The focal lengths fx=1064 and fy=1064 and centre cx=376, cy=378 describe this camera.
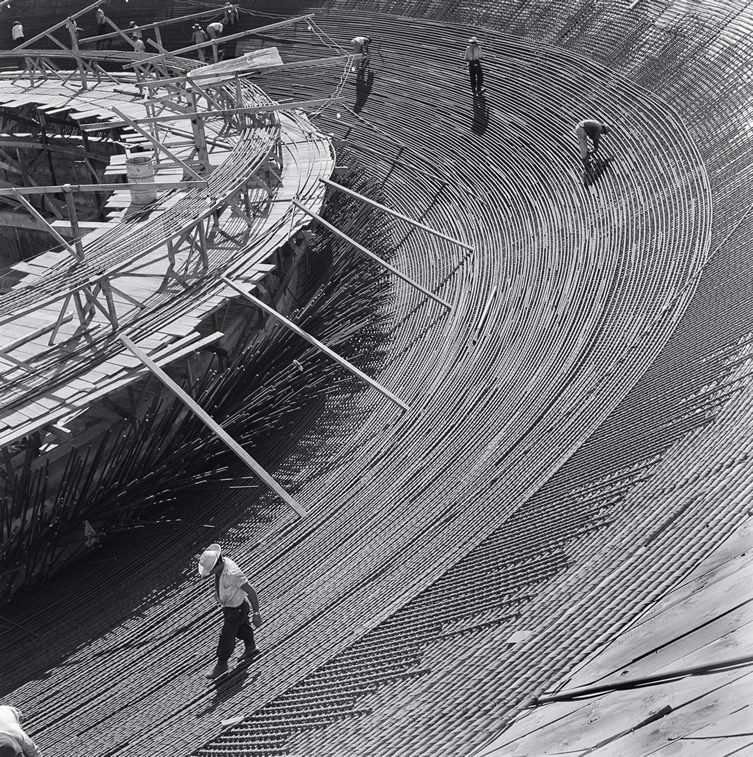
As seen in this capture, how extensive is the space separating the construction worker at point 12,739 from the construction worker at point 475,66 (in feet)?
64.1

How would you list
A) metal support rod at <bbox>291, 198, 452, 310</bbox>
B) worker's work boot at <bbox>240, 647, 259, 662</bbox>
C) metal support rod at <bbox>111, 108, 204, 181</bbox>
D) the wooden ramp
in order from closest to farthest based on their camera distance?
worker's work boot at <bbox>240, 647, 259, 662</bbox>, the wooden ramp, metal support rod at <bbox>291, 198, 452, 310</bbox>, metal support rod at <bbox>111, 108, 204, 181</bbox>

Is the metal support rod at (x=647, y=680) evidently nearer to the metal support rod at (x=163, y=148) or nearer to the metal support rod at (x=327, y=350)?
the metal support rod at (x=327, y=350)

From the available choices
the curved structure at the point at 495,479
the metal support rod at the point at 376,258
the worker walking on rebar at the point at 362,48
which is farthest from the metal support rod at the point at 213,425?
the worker walking on rebar at the point at 362,48

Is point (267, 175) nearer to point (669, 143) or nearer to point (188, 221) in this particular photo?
point (188, 221)

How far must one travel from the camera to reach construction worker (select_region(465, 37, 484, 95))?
2388 cm

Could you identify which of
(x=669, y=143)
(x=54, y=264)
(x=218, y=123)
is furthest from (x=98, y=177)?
(x=669, y=143)

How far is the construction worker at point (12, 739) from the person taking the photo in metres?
7.02

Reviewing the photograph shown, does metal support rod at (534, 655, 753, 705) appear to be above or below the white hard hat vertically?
above

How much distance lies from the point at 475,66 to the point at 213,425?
14746mm

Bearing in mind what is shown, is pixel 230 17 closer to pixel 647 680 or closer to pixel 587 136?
pixel 587 136

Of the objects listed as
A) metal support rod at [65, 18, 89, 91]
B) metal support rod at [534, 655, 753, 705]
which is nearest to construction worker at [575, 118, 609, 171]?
metal support rod at [65, 18, 89, 91]

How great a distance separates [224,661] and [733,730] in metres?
6.15

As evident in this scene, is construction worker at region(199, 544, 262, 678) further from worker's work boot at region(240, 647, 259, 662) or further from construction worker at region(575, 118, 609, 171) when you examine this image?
construction worker at region(575, 118, 609, 171)

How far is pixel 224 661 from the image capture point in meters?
10.0
